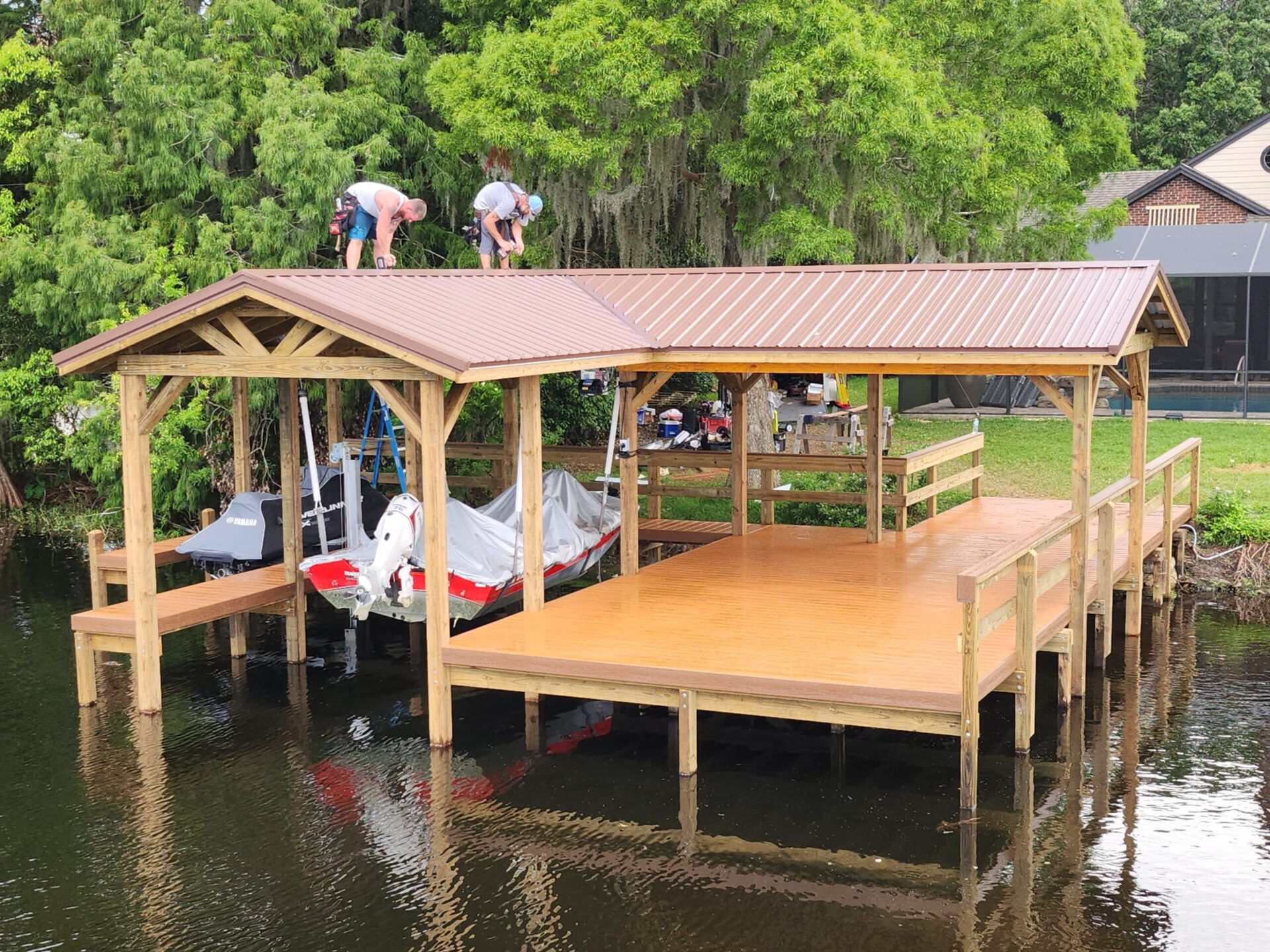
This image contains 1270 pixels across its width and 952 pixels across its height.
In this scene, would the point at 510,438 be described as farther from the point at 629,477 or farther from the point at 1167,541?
the point at 1167,541

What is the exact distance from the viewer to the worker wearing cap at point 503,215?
51.5 ft

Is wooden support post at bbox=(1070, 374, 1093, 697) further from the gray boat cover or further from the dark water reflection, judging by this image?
the gray boat cover

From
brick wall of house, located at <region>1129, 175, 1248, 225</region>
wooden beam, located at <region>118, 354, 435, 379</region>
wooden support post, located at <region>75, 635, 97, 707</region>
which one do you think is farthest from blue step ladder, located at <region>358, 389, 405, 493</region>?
brick wall of house, located at <region>1129, 175, 1248, 225</region>

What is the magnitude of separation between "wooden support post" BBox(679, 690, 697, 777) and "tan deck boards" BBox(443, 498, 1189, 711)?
4.3 inches

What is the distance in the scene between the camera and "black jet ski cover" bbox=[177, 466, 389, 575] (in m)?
14.5

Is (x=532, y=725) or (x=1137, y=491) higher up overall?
(x=1137, y=491)

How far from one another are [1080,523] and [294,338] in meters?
6.44

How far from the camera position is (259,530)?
14.6 metres

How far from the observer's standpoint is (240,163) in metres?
21.0

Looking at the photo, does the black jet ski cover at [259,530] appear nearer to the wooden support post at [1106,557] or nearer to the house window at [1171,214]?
the wooden support post at [1106,557]

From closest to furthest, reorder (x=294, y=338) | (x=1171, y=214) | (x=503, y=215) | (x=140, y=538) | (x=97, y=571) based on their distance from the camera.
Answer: (x=294, y=338) < (x=140, y=538) < (x=97, y=571) < (x=503, y=215) < (x=1171, y=214)

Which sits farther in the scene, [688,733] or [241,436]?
[241,436]

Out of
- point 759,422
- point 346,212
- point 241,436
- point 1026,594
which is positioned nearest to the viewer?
point 1026,594

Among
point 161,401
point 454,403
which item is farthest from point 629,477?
point 161,401
